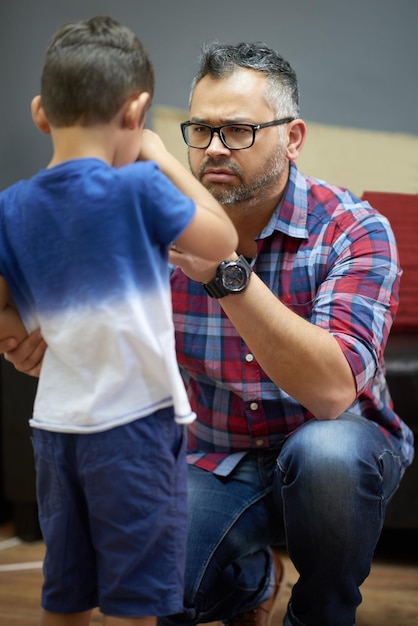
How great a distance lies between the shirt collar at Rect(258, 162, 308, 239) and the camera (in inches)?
62.1

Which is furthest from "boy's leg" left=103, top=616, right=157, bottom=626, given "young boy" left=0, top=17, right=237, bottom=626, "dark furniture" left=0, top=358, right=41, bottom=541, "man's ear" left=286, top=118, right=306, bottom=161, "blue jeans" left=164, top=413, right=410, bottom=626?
"dark furniture" left=0, top=358, right=41, bottom=541

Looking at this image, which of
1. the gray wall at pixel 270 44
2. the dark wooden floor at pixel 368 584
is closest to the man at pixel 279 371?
the dark wooden floor at pixel 368 584

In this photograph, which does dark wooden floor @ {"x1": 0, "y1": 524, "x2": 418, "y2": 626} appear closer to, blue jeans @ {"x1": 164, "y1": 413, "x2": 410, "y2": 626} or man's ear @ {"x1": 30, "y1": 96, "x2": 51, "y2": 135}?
blue jeans @ {"x1": 164, "y1": 413, "x2": 410, "y2": 626}

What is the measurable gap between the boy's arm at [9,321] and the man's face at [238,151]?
0.60 metres

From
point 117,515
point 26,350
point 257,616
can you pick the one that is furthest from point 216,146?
point 257,616

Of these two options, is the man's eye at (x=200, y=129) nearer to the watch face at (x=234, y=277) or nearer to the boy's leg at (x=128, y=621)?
the watch face at (x=234, y=277)

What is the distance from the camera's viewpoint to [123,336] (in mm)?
911

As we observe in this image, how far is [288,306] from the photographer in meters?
1.55

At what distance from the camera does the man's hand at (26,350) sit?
1092 millimetres

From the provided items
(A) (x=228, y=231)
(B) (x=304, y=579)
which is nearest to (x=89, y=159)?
(A) (x=228, y=231)

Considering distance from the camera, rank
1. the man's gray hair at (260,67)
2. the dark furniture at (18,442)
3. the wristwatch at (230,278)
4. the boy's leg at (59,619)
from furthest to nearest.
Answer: the dark furniture at (18,442)
the man's gray hair at (260,67)
the wristwatch at (230,278)
the boy's leg at (59,619)

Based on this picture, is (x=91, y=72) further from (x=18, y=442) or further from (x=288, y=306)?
(x=18, y=442)

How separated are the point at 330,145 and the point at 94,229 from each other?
2.02m

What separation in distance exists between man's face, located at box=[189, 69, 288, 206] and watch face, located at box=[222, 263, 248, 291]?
34cm
